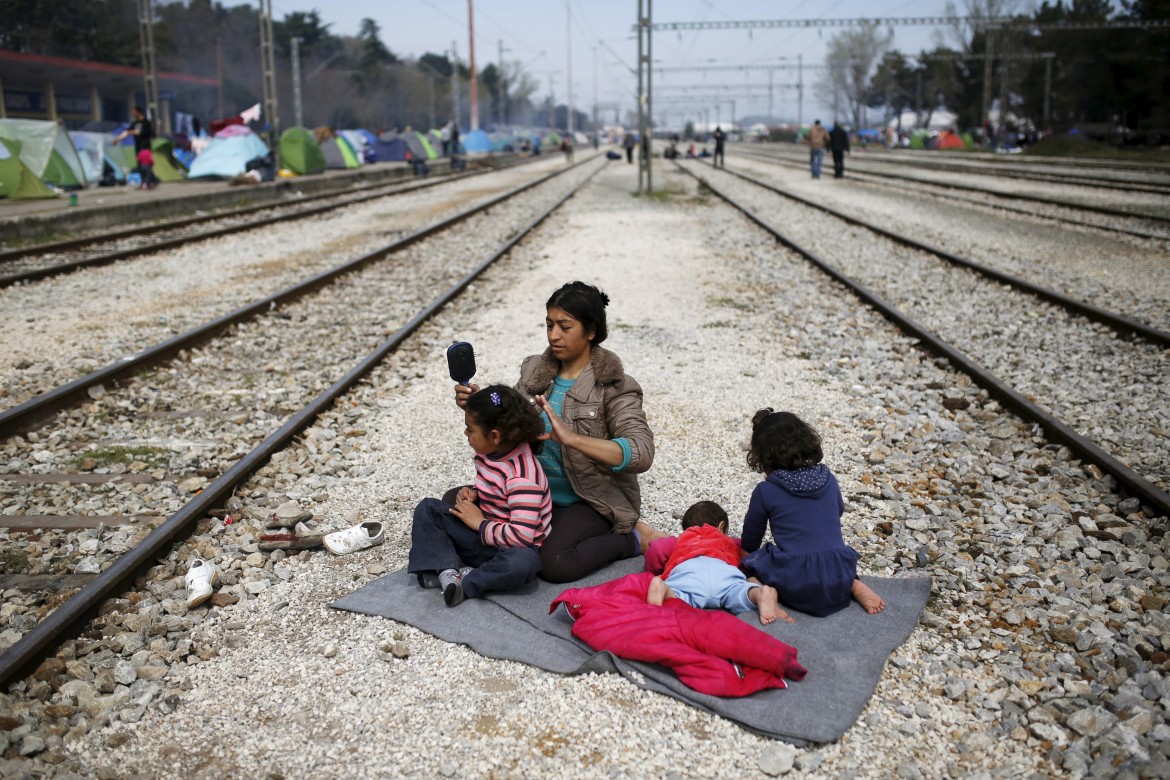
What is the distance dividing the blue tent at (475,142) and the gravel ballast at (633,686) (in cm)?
5333

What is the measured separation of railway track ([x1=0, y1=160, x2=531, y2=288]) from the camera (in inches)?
518

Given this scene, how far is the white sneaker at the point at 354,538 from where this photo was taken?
15.0 feet

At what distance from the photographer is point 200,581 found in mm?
4141

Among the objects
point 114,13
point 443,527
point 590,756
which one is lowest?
point 590,756

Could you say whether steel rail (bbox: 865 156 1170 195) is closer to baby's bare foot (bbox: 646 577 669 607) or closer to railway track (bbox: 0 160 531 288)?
railway track (bbox: 0 160 531 288)

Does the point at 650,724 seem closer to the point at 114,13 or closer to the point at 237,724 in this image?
the point at 237,724

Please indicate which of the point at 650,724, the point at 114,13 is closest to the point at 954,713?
the point at 650,724

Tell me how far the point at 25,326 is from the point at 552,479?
293 inches

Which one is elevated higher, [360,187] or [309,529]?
[360,187]

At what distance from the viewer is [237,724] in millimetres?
3246

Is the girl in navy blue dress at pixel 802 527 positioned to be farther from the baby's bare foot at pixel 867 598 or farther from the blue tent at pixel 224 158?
the blue tent at pixel 224 158

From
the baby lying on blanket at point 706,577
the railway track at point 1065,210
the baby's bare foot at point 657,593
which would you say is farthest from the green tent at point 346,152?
the baby's bare foot at point 657,593

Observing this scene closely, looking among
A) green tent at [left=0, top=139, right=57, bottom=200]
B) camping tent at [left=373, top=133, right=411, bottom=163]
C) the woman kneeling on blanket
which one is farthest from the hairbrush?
camping tent at [left=373, top=133, right=411, bottom=163]

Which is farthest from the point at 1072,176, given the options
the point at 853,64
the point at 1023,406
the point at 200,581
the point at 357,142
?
the point at 853,64
